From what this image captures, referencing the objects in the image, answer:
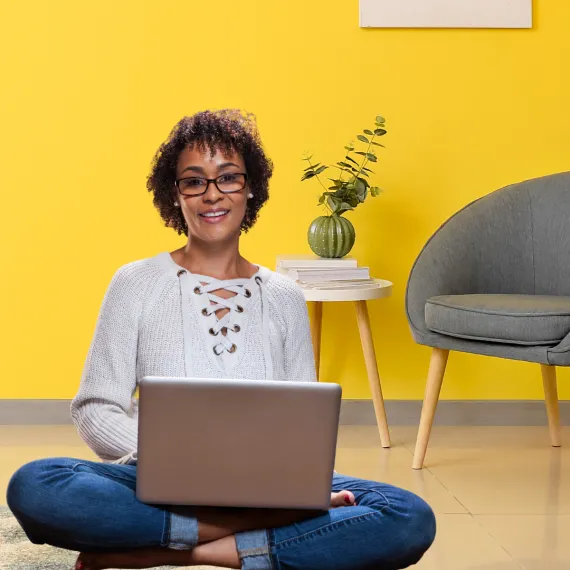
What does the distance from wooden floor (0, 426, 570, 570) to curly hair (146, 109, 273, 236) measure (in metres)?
0.87

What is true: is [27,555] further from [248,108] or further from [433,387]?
[248,108]

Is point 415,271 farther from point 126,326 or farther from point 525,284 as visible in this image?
point 126,326

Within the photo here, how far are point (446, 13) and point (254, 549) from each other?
2.47 meters

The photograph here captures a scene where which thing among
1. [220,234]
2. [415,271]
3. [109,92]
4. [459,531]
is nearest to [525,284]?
[415,271]

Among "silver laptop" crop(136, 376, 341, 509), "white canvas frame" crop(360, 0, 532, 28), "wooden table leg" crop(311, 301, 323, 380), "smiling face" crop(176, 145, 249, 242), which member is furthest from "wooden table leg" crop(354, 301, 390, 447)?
"silver laptop" crop(136, 376, 341, 509)

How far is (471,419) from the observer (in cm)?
372

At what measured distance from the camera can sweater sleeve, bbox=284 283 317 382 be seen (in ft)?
5.85

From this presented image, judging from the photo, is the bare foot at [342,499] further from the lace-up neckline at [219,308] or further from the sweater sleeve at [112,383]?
the sweater sleeve at [112,383]

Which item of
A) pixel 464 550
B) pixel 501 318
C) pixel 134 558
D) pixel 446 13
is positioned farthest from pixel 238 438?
pixel 446 13

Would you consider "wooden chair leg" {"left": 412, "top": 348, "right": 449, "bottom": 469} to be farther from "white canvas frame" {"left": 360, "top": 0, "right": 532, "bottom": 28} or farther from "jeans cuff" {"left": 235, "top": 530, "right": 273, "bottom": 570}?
"jeans cuff" {"left": 235, "top": 530, "right": 273, "bottom": 570}

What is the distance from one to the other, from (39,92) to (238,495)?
2.45 metres

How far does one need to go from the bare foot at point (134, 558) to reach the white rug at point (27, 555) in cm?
46

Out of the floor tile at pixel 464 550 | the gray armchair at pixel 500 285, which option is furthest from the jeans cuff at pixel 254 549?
the gray armchair at pixel 500 285

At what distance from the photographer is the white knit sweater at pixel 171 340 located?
1.66 m
